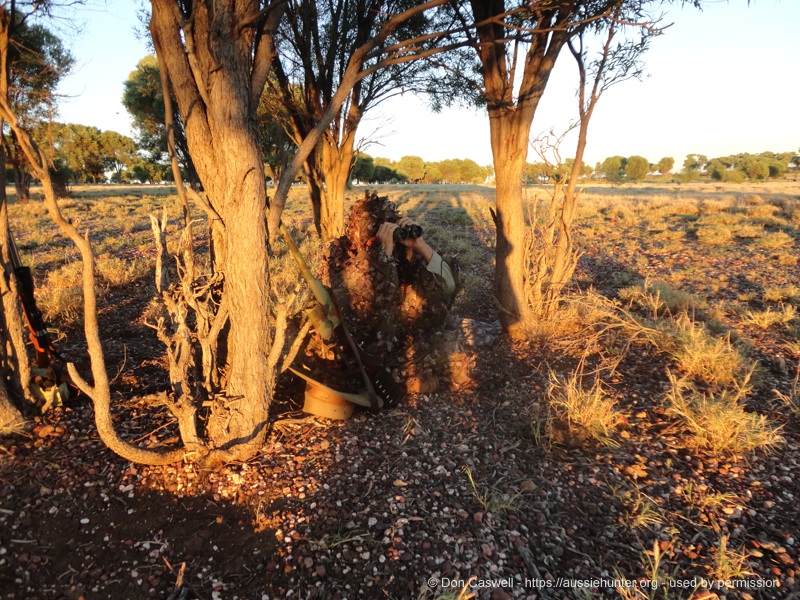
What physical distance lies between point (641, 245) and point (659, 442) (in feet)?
32.5

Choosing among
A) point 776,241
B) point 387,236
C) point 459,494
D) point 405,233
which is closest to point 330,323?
point 387,236

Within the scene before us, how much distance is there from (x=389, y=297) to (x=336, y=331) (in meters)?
0.64

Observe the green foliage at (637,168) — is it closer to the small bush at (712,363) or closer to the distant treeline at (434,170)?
the distant treeline at (434,170)

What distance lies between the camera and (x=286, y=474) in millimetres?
2615

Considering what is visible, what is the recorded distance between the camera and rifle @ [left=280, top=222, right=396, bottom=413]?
3086 millimetres

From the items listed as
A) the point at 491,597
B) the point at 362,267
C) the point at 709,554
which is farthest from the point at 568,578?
the point at 362,267

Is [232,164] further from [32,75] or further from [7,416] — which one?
[32,75]

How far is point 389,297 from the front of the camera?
3.73m

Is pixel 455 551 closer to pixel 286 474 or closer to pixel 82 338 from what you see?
pixel 286 474

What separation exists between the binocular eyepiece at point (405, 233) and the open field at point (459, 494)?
51.9 inches

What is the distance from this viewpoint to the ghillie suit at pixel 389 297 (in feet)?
12.1

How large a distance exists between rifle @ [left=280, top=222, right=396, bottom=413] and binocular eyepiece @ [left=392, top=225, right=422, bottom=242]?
82cm

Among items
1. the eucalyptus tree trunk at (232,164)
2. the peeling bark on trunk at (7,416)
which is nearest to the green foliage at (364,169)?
the eucalyptus tree trunk at (232,164)

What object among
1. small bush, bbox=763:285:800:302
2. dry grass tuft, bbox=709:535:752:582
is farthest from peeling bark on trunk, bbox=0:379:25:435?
small bush, bbox=763:285:800:302
